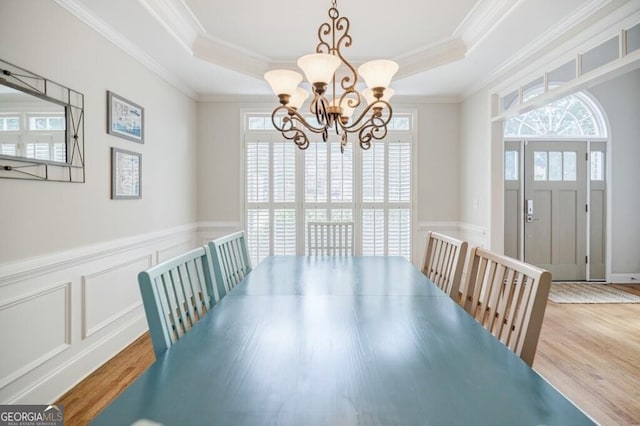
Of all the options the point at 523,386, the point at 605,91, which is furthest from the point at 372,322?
the point at 605,91

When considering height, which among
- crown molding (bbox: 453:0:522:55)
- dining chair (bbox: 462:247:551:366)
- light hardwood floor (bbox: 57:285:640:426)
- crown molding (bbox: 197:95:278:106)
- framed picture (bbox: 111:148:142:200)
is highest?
crown molding (bbox: 453:0:522:55)

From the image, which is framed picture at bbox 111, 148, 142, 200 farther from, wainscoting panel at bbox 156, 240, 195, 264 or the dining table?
the dining table

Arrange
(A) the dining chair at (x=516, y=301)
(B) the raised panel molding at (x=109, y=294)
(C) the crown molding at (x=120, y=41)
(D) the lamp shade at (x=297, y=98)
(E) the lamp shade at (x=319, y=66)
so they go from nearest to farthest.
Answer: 1. (A) the dining chair at (x=516, y=301)
2. (E) the lamp shade at (x=319, y=66)
3. (D) the lamp shade at (x=297, y=98)
4. (C) the crown molding at (x=120, y=41)
5. (B) the raised panel molding at (x=109, y=294)

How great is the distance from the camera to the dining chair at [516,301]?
1.15 meters

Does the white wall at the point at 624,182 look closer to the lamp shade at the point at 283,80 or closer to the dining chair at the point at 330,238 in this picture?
the dining chair at the point at 330,238

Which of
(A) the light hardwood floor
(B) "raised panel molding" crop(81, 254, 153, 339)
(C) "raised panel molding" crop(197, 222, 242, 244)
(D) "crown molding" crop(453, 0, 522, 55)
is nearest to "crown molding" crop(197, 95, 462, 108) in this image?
(D) "crown molding" crop(453, 0, 522, 55)

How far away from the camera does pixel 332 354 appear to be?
43.3 inches

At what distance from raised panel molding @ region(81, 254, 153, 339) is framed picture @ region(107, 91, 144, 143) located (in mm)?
1045

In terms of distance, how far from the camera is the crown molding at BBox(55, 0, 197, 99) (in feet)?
7.46

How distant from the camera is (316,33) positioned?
10.1 ft

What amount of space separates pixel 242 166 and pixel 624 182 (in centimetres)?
511

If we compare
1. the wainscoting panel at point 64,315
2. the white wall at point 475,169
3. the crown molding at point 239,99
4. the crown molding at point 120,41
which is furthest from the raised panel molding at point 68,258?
the white wall at point 475,169

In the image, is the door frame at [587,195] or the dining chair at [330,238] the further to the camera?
the door frame at [587,195]

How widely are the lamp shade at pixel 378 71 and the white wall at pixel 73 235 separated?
1835 mm
